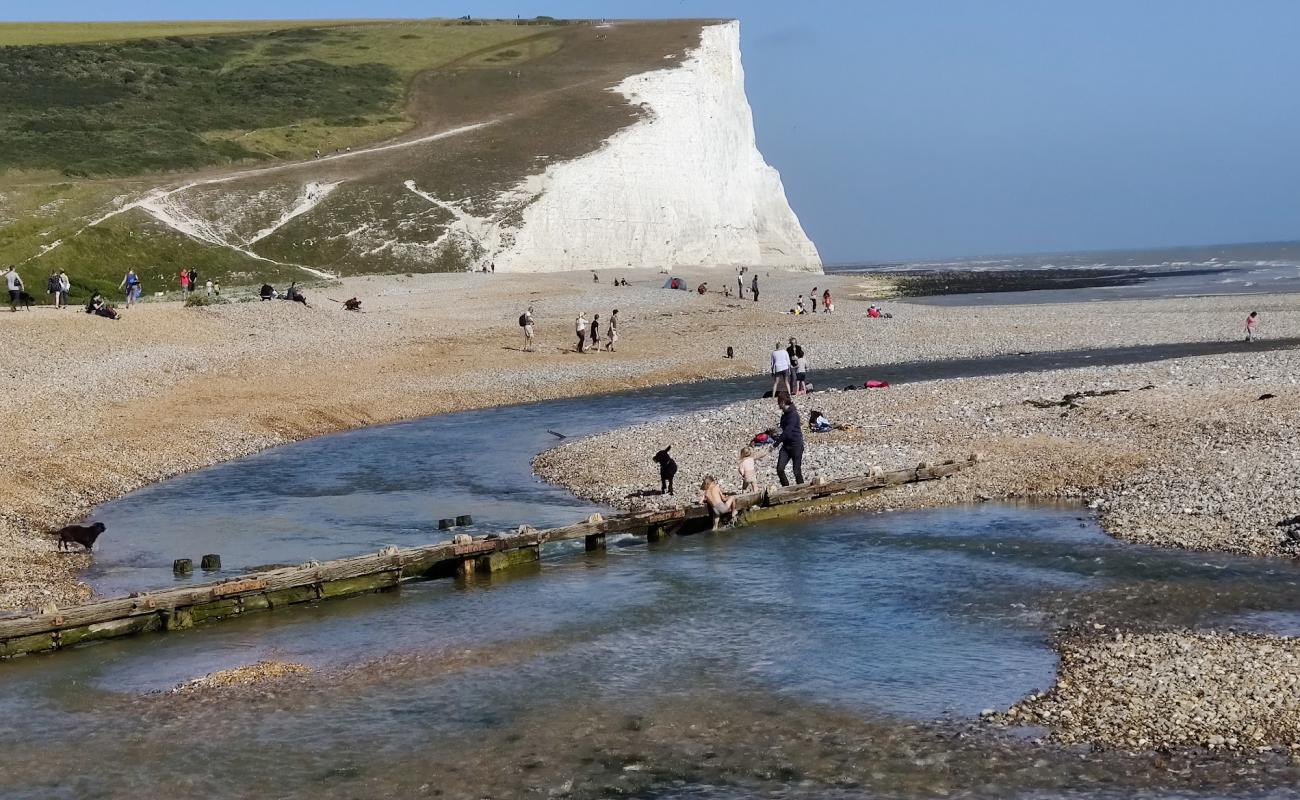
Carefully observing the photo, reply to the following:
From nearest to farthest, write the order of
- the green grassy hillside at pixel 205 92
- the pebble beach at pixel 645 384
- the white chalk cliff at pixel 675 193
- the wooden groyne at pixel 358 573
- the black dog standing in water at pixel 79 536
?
the wooden groyne at pixel 358 573
the black dog standing in water at pixel 79 536
the pebble beach at pixel 645 384
the white chalk cliff at pixel 675 193
the green grassy hillside at pixel 205 92

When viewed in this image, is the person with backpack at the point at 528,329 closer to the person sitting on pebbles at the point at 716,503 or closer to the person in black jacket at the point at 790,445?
the person in black jacket at the point at 790,445

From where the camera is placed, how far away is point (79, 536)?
77.3ft

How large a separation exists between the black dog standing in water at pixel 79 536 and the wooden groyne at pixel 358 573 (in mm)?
3884

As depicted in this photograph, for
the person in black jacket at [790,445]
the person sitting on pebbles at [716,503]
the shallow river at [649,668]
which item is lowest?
the shallow river at [649,668]

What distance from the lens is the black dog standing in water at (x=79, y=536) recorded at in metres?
23.6

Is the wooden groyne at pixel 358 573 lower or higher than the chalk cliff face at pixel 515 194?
lower

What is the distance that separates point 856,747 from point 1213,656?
15.8ft

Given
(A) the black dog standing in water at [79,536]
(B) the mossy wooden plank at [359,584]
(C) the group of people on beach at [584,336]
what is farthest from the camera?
(C) the group of people on beach at [584,336]

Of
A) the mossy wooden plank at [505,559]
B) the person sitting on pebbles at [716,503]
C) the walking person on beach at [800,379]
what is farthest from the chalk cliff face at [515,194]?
the person sitting on pebbles at [716,503]

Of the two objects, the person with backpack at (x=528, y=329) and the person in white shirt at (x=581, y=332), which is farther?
the person with backpack at (x=528, y=329)

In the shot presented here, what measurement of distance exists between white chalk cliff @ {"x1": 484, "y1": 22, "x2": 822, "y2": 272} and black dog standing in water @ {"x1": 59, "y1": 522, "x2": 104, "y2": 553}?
202ft

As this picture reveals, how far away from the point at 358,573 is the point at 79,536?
243 inches

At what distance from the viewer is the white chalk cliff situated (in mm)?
91750

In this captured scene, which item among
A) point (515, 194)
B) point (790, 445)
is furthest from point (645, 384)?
point (515, 194)
